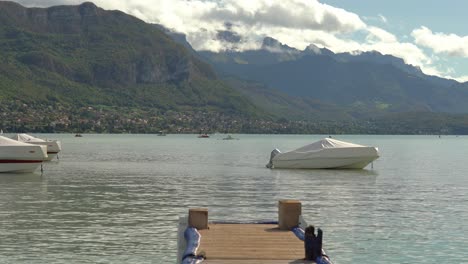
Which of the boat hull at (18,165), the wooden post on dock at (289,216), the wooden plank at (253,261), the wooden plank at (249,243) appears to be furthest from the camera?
the boat hull at (18,165)

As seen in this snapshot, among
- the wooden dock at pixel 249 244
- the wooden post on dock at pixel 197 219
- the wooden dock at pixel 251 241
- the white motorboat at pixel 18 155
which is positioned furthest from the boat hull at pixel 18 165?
the wooden post on dock at pixel 197 219

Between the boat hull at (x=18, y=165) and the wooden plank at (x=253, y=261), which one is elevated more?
the wooden plank at (x=253, y=261)

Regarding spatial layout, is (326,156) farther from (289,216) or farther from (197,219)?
(197,219)

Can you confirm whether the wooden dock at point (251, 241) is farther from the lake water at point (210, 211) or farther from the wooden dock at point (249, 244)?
the lake water at point (210, 211)

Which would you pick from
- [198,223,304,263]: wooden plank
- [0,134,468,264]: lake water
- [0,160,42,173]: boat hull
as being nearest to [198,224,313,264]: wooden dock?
[198,223,304,263]: wooden plank

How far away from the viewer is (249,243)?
21.4m

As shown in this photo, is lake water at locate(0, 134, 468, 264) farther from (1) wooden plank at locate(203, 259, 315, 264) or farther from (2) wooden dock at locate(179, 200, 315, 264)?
(1) wooden plank at locate(203, 259, 315, 264)

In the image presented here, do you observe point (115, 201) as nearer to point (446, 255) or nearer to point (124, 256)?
point (124, 256)

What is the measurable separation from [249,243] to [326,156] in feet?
194

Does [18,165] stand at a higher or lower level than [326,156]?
Answer: lower

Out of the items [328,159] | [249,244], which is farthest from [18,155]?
[249,244]

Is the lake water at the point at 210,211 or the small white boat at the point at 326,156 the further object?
the small white boat at the point at 326,156

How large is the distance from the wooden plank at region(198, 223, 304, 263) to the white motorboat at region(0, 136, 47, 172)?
45202 millimetres

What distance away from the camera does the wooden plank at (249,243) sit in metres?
19.4
